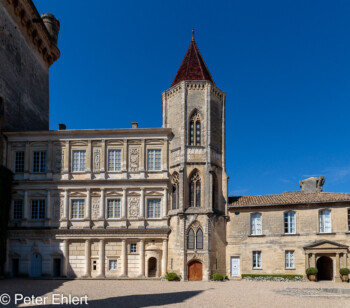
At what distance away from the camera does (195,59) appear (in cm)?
3997

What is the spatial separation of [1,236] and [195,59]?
22.7 metres

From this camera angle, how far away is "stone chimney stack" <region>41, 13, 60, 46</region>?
154 ft

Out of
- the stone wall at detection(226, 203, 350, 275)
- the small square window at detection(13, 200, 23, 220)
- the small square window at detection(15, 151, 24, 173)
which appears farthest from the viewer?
the small square window at detection(15, 151, 24, 173)

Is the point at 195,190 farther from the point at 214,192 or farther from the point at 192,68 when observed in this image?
the point at 192,68

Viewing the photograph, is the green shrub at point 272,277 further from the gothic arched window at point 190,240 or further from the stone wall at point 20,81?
the stone wall at point 20,81

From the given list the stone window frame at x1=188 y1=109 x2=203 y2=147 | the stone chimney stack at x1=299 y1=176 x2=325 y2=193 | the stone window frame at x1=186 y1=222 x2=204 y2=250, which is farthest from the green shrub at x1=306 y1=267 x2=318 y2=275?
the stone window frame at x1=188 y1=109 x2=203 y2=147

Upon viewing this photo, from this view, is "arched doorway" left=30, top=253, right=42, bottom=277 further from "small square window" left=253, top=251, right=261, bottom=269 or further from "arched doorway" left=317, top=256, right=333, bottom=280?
"arched doorway" left=317, top=256, right=333, bottom=280

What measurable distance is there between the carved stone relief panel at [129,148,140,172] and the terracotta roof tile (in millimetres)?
7313

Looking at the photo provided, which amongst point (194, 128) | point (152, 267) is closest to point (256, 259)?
point (152, 267)

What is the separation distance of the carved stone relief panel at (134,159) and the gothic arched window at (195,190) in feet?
16.0

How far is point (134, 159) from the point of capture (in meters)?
37.0

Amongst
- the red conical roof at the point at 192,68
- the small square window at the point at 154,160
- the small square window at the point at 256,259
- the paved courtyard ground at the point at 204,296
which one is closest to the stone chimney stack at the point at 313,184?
the small square window at the point at 256,259

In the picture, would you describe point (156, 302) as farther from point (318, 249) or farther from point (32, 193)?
point (32, 193)

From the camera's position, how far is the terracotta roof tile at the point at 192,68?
38.3 m
